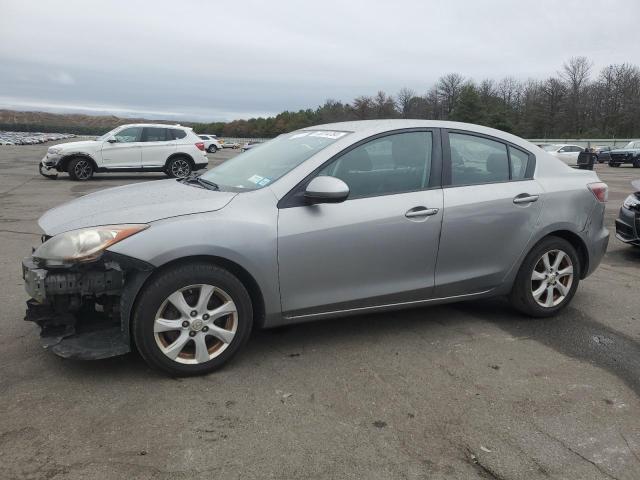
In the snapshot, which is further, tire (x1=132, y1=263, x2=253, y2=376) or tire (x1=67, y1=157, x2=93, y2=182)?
tire (x1=67, y1=157, x2=93, y2=182)

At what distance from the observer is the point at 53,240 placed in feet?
10.6

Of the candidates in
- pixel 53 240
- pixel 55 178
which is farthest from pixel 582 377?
pixel 55 178

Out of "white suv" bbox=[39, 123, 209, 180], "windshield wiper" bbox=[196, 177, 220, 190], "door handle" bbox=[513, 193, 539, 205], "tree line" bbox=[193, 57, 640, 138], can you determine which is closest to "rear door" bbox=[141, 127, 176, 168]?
"white suv" bbox=[39, 123, 209, 180]

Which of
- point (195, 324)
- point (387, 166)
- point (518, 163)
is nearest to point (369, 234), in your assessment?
point (387, 166)

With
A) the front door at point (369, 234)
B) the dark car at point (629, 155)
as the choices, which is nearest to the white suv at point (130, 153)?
the front door at point (369, 234)

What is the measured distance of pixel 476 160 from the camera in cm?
426

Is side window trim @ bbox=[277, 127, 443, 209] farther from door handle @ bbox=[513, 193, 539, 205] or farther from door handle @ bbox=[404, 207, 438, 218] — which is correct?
door handle @ bbox=[513, 193, 539, 205]

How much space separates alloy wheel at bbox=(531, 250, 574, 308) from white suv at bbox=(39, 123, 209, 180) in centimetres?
1304

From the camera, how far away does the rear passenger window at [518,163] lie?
4.39 meters

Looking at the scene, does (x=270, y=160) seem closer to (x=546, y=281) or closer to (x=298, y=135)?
(x=298, y=135)

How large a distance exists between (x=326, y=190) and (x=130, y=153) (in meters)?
14.4

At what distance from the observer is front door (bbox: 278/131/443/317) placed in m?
3.50

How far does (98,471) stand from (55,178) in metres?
16.4

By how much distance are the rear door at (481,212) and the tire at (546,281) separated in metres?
0.18
